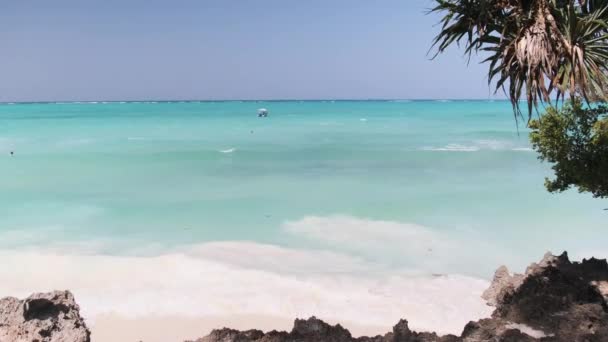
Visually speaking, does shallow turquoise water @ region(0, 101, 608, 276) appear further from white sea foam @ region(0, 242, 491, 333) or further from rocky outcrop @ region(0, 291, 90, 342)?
rocky outcrop @ region(0, 291, 90, 342)

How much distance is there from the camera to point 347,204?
1767 cm

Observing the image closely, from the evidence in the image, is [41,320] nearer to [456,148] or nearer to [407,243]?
[407,243]

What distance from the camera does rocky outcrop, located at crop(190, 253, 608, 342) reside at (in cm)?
482

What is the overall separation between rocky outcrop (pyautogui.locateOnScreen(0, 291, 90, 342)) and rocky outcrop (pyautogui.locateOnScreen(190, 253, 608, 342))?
1478 millimetres

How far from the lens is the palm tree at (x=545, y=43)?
16.4 feet

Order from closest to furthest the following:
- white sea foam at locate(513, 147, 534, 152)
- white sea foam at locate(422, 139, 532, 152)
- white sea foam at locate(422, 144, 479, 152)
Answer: white sea foam at locate(513, 147, 534, 152) < white sea foam at locate(422, 144, 479, 152) < white sea foam at locate(422, 139, 532, 152)

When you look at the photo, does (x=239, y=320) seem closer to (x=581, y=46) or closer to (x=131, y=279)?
(x=131, y=279)

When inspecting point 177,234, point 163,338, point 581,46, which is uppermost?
point 581,46

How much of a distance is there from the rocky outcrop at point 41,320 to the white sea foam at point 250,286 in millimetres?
2925

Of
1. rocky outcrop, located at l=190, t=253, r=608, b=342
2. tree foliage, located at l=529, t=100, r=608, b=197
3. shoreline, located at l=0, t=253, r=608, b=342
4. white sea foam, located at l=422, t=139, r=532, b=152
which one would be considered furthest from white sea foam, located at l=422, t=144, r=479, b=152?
tree foliage, located at l=529, t=100, r=608, b=197

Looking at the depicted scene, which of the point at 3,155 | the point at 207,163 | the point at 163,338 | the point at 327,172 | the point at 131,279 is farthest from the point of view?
the point at 3,155

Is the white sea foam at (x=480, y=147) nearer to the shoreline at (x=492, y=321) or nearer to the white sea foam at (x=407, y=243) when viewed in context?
the white sea foam at (x=407, y=243)

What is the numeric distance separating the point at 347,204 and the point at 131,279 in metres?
9.11

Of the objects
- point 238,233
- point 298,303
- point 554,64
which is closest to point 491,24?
point 554,64
